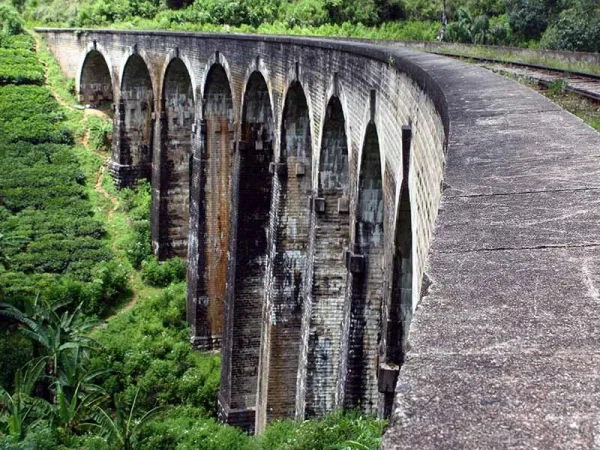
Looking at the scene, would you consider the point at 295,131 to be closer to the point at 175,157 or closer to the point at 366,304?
the point at 366,304

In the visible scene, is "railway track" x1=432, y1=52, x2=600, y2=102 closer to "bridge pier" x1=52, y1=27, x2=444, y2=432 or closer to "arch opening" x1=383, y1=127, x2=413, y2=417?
"bridge pier" x1=52, y1=27, x2=444, y2=432

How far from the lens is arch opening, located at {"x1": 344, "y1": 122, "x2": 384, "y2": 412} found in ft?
34.5

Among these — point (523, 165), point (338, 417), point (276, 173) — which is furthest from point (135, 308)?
point (523, 165)

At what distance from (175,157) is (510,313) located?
66.2 feet

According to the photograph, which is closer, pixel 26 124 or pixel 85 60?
pixel 26 124

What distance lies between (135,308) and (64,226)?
4.03 meters

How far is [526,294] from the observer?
248 cm

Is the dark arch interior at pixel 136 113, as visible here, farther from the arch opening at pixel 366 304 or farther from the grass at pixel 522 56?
the arch opening at pixel 366 304

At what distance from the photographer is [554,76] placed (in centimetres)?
1025

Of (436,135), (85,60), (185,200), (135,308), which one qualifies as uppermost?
(436,135)

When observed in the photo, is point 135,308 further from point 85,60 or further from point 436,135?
point 436,135

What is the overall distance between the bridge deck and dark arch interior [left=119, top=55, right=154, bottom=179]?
21.9 m

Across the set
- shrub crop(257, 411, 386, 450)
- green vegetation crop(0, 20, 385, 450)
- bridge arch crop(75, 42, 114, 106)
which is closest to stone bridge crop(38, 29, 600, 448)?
shrub crop(257, 411, 386, 450)

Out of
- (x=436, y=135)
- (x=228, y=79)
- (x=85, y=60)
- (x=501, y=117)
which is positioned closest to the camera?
(x=501, y=117)
